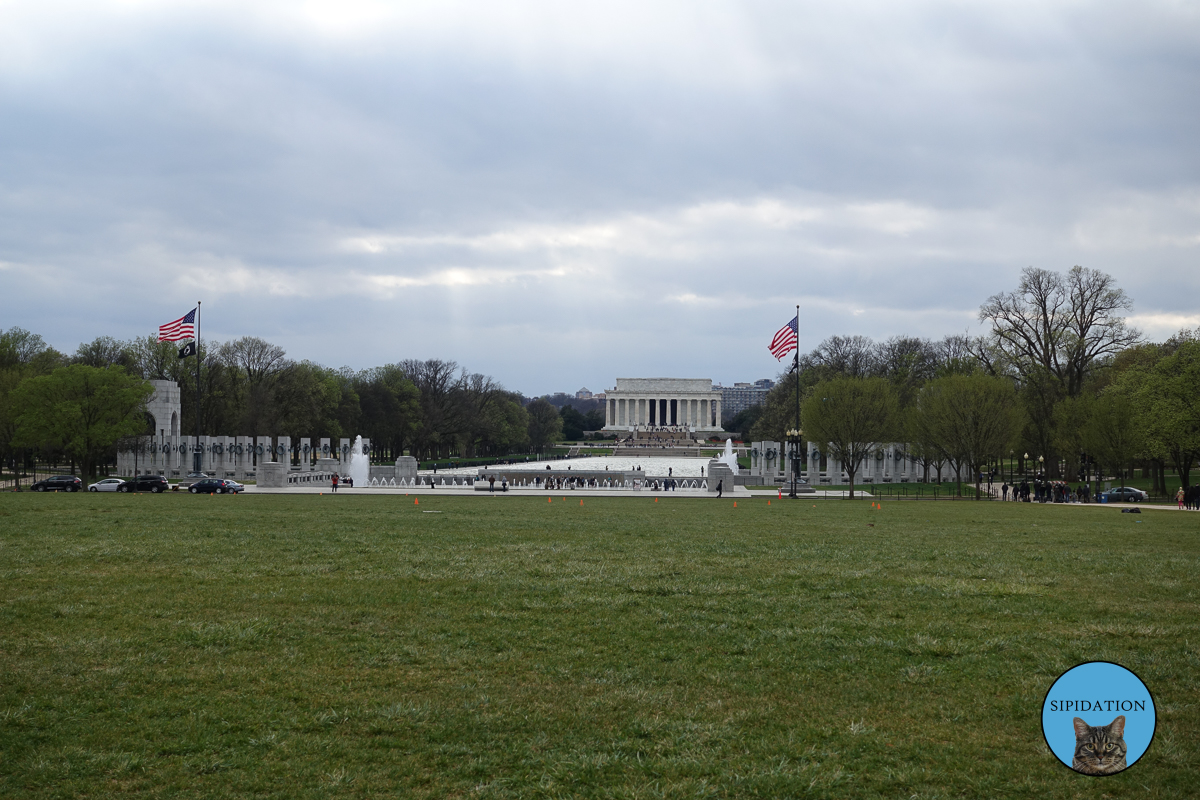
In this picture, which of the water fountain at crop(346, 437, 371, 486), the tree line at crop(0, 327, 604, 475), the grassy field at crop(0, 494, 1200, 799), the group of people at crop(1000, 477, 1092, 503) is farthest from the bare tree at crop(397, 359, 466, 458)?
the grassy field at crop(0, 494, 1200, 799)

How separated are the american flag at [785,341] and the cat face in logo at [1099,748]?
4564 centimetres

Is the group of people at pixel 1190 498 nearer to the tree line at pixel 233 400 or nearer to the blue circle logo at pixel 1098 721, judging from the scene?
the blue circle logo at pixel 1098 721

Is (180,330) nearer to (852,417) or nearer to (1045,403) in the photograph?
(852,417)

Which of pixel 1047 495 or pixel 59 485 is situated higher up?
pixel 59 485

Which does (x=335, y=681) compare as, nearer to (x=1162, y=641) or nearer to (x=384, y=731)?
(x=384, y=731)

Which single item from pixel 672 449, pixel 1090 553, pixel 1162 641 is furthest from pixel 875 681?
pixel 672 449

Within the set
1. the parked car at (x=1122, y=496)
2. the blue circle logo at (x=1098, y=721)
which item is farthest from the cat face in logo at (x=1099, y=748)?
the parked car at (x=1122, y=496)

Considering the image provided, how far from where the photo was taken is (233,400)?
8706 centimetres

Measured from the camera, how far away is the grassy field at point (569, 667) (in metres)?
6.88

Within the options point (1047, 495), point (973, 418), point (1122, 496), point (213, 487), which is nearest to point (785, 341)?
point (973, 418)

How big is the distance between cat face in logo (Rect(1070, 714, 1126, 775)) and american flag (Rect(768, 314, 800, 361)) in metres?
45.6

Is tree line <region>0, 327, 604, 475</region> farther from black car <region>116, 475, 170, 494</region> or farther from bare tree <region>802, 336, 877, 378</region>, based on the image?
bare tree <region>802, 336, 877, 378</region>

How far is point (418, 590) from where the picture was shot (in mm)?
14391

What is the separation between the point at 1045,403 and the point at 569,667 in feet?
199
